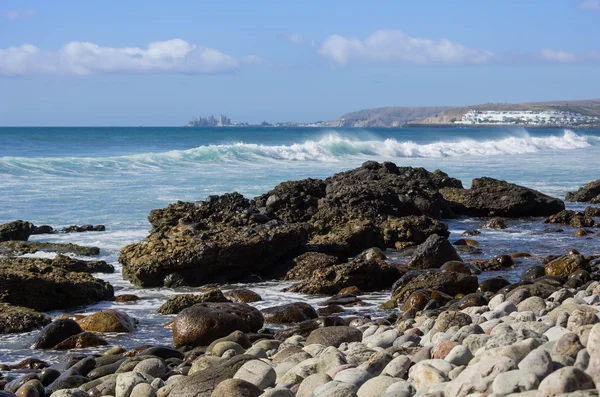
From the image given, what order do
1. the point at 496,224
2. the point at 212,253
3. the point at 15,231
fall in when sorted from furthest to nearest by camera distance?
the point at 496,224 → the point at 15,231 → the point at 212,253

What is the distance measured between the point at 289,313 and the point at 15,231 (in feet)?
25.9

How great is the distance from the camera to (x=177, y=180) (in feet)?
101

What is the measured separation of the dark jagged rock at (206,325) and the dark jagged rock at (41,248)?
604 centimetres

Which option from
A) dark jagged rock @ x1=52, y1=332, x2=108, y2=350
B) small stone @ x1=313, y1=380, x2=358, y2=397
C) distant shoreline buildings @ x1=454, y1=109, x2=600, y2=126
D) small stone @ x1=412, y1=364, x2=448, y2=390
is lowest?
dark jagged rock @ x1=52, y1=332, x2=108, y2=350

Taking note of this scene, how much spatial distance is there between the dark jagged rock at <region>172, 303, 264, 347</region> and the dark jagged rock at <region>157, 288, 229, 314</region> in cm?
131

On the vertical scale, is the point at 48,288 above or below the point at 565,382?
below

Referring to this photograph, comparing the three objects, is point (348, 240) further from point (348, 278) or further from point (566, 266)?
point (566, 266)

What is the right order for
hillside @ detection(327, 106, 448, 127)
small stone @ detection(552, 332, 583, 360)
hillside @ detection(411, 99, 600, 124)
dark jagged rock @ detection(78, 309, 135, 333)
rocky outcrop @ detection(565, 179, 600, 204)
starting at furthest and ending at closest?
hillside @ detection(327, 106, 448, 127)
hillside @ detection(411, 99, 600, 124)
rocky outcrop @ detection(565, 179, 600, 204)
dark jagged rock @ detection(78, 309, 135, 333)
small stone @ detection(552, 332, 583, 360)

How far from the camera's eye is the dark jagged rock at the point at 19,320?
8.95 m

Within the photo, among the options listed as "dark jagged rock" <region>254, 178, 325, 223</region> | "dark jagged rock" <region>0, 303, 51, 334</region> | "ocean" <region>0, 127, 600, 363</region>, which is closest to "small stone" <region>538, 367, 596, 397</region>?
"ocean" <region>0, 127, 600, 363</region>

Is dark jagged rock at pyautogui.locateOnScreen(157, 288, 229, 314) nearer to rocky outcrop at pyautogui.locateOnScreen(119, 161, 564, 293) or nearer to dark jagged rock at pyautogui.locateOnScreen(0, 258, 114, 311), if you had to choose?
dark jagged rock at pyautogui.locateOnScreen(0, 258, 114, 311)

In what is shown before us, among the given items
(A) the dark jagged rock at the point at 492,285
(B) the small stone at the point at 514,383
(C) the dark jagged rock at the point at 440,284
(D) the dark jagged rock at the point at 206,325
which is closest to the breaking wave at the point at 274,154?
(C) the dark jagged rock at the point at 440,284

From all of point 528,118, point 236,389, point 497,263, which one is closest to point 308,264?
point 497,263

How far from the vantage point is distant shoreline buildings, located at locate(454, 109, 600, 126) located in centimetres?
15362
